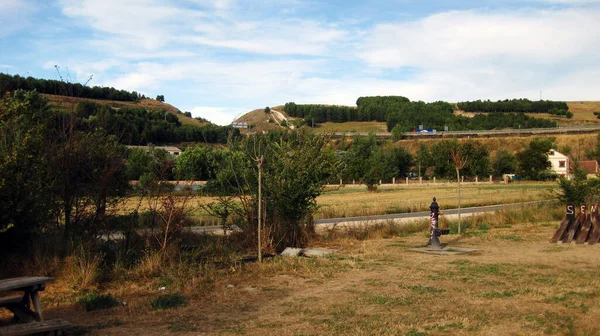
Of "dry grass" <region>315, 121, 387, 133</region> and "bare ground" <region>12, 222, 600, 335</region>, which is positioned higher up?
"dry grass" <region>315, 121, 387, 133</region>

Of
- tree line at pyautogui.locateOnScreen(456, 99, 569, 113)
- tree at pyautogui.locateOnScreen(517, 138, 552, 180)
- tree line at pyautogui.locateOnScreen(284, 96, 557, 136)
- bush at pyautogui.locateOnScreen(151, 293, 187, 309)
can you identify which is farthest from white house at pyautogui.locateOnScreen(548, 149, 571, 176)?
tree line at pyautogui.locateOnScreen(456, 99, 569, 113)

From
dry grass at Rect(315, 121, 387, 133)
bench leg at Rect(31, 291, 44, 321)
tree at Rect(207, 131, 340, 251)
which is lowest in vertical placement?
bench leg at Rect(31, 291, 44, 321)

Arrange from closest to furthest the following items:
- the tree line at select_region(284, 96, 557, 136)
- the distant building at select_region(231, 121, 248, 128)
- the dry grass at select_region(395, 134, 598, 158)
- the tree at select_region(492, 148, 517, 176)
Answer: the distant building at select_region(231, 121, 248, 128) → the tree at select_region(492, 148, 517, 176) → the dry grass at select_region(395, 134, 598, 158) → the tree line at select_region(284, 96, 557, 136)

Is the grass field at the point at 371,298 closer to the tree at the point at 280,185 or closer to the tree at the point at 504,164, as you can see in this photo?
the tree at the point at 280,185

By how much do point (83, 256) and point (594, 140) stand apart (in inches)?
4545

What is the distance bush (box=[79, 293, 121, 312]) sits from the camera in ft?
26.6

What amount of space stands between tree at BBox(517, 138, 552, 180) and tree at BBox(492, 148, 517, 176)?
458cm

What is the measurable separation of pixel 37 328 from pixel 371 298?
479 cm

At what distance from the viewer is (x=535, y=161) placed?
78.4m

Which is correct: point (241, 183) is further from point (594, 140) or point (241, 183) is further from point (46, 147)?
point (594, 140)

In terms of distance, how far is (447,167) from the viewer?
290ft

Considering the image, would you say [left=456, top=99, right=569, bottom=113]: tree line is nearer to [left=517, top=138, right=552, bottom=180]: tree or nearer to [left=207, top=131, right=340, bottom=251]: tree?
[left=517, top=138, right=552, bottom=180]: tree

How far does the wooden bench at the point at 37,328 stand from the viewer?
6.18 meters

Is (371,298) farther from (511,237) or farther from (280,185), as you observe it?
(511,237)
